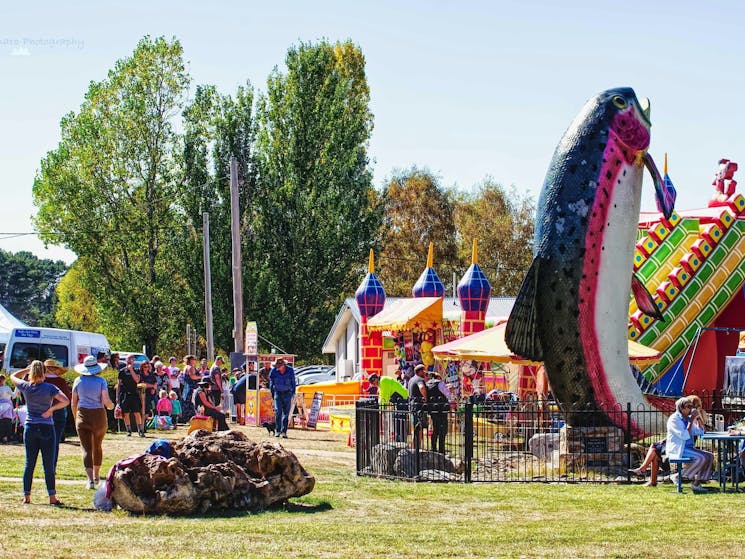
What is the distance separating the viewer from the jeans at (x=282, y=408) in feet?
74.9

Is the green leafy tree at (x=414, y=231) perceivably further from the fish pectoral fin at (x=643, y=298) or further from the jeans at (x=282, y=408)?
the fish pectoral fin at (x=643, y=298)

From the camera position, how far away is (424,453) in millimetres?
15539

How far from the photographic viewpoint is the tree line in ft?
157

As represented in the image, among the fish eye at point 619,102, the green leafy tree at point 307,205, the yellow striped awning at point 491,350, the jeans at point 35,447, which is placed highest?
the green leafy tree at point 307,205

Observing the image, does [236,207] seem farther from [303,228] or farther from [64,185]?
[64,185]

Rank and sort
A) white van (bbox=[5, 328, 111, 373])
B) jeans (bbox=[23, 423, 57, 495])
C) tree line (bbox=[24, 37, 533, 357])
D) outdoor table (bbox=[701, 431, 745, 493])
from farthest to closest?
tree line (bbox=[24, 37, 533, 357]), white van (bbox=[5, 328, 111, 373]), outdoor table (bbox=[701, 431, 745, 493]), jeans (bbox=[23, 423, 57, 495])

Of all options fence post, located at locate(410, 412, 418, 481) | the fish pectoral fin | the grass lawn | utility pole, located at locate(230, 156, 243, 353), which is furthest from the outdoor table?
utility pole, located at locate(230, 156, 243, 353)

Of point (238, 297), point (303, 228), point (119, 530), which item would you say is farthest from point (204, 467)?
point (303, 228)

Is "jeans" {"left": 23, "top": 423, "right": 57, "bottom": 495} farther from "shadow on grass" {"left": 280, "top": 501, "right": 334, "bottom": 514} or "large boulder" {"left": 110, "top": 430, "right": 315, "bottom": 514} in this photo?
"shadow on grass" {"left": 280, "top": 501, "right": 334, "bottom": 514}

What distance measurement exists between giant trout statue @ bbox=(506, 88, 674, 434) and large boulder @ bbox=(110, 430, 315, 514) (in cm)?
509

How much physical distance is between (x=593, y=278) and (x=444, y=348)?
6760mm

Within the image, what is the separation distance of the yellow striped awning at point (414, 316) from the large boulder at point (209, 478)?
56.9 ft

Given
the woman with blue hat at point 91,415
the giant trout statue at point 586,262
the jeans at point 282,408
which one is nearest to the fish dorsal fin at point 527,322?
the giant trout statue at point 586,262

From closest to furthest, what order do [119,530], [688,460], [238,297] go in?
[119,530], [688,460], [238,297]
